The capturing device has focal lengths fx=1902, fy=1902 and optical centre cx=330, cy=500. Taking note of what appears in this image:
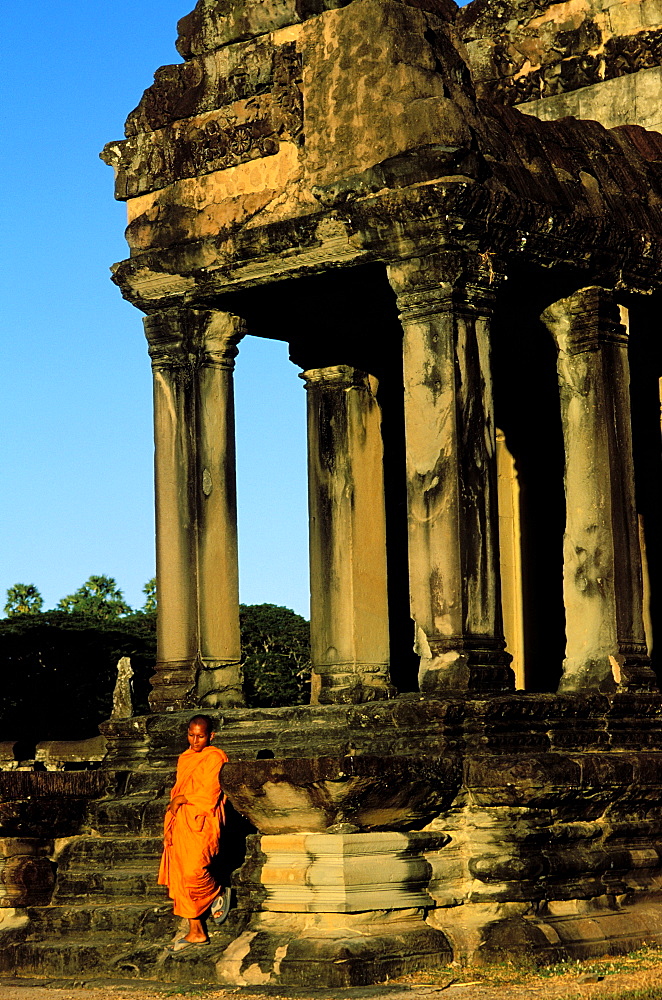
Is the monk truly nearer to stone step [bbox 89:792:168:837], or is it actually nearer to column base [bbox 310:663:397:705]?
stone step [bbox 89:792:168:837]

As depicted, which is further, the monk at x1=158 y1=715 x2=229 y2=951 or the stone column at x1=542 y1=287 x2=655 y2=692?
the stone column at x1=542 y1=287 x2=655 y2=692

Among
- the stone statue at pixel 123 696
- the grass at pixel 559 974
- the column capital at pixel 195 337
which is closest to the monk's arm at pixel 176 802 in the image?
the grass at pixel 559 974

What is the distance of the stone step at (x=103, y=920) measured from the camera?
45.5 ft

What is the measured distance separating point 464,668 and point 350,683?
3686 mm

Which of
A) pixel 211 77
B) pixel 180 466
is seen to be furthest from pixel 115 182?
pixel 180 466

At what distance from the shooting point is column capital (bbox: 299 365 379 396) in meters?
18.4

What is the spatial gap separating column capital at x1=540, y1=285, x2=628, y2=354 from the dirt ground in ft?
17.5

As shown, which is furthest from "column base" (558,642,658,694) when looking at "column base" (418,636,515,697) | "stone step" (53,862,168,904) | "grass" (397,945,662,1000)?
"stone step" (53,862,168,904)

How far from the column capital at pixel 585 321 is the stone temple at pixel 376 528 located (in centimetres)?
3

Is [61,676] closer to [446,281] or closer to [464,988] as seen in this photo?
[446,281]

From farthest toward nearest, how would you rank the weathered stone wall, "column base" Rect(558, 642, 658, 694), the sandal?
1. the weathered stone wall
2. "column base" Rect(558, 642, 658, 694)
3. the sandal

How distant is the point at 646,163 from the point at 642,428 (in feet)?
12.0

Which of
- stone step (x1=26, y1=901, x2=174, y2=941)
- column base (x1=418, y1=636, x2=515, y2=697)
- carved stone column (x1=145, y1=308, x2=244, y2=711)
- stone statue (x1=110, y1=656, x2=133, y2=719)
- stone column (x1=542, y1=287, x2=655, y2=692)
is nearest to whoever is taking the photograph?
stone step (x1=26, y1=901, x2=174, y2=941)

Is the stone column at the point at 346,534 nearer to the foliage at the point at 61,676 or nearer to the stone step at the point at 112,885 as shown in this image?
the stone step at the point at 112,885
